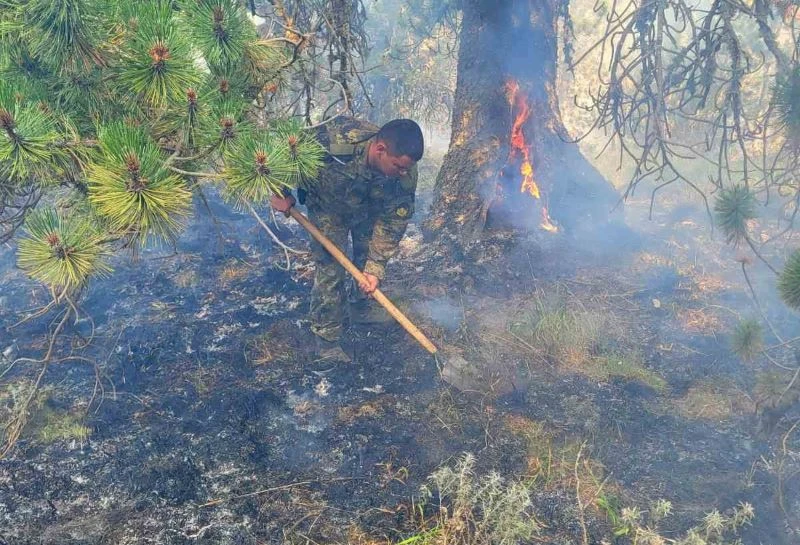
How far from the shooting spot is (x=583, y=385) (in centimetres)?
405

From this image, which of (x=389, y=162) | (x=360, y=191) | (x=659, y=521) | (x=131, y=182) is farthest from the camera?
(x=360, y=191)

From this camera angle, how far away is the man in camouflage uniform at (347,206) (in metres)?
4.19

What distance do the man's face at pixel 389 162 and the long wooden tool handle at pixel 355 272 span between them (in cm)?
70

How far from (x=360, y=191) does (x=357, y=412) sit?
1.76 m

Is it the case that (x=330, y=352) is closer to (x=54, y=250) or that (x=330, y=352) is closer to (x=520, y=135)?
(x=54, y=250)

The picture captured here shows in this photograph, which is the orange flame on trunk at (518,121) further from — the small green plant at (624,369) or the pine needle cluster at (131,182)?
the pine needle cluster at (131,182)

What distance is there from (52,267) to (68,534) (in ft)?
4.97

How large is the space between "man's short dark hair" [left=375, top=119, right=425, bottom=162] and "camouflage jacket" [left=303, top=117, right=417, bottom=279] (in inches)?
13.4

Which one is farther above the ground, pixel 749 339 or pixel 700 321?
pixel 700 321

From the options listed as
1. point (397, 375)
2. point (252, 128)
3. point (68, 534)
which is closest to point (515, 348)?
point (397, 375)

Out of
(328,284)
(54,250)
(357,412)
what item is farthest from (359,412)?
(54,250)

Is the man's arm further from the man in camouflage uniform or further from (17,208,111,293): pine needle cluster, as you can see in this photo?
(17,208,111,293): pine needle cluster

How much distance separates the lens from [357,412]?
12.3ft

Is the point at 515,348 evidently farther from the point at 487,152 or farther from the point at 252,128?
the point at 252,128
